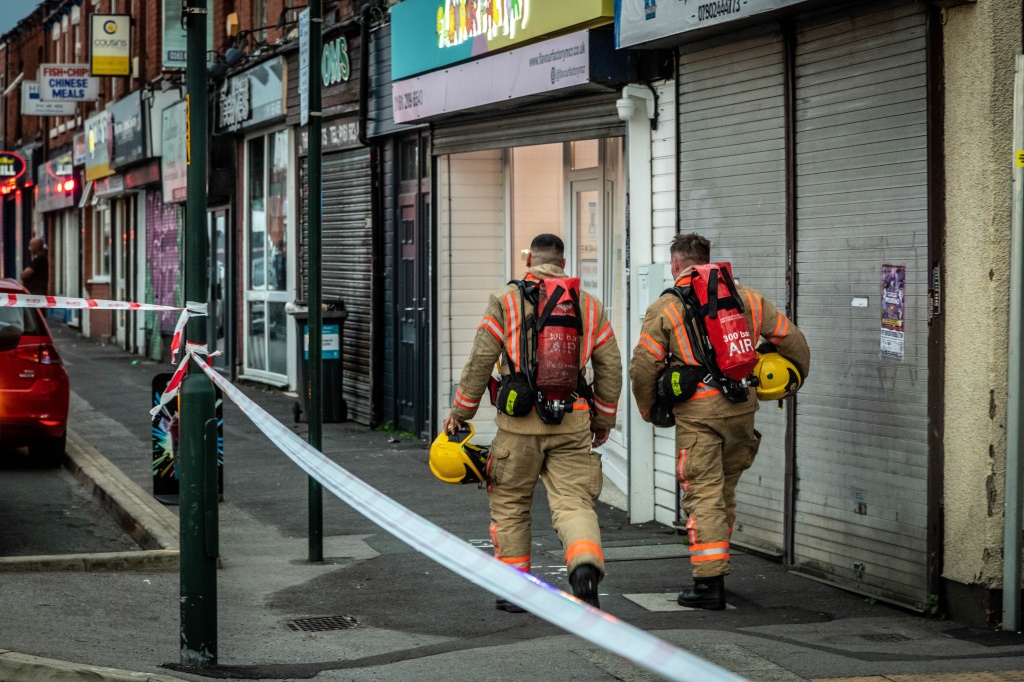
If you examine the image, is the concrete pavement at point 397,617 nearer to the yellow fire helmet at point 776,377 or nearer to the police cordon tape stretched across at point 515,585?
the yellow fire helmet at point 776,377

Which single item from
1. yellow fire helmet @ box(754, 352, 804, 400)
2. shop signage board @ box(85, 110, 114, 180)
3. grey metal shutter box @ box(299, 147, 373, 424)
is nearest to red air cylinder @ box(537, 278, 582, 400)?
yellow fire helmet @ box(754, 352, 804, 400)

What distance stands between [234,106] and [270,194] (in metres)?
1.60

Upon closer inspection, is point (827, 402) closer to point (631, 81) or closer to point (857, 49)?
point (857, 49)

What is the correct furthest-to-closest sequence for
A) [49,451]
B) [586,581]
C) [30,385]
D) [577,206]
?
[577,206], [49,451], [30,385], [586,581]

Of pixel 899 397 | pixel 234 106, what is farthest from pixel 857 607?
pixel 234 106

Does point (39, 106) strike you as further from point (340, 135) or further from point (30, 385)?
point (30, 385)

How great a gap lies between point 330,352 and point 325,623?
28.2ft

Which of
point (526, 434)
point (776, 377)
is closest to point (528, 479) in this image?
point (526, 434)

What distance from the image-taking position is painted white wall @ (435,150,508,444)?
44.1ft

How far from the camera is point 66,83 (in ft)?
102

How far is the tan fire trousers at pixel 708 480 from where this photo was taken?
720 cm

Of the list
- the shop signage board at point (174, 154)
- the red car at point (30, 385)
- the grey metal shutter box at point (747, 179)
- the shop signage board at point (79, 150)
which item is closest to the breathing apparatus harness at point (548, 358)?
the grey metal shutter box at point (747, 179)

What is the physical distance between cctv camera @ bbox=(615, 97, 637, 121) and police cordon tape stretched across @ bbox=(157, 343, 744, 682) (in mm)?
4975

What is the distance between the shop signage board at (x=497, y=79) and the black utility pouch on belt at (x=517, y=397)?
144 inches
